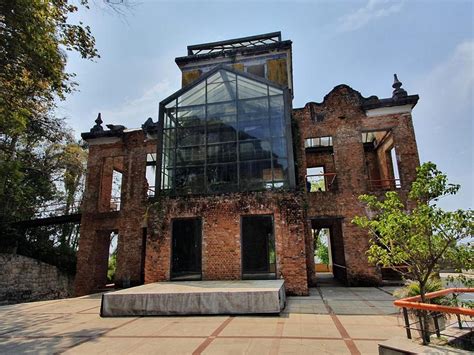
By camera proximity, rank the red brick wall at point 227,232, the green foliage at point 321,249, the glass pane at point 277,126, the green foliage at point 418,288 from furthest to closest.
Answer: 1. the green foliage at point 321,249
2. the glass pane at point 277,126
3. the red brick wall at point 227,232
4. the green foliage at point 418,288

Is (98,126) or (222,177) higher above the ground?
(98,126)

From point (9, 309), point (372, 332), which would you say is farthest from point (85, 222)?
point (372, 332)

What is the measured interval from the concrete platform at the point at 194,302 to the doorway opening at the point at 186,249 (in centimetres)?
248

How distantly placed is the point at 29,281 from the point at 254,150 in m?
13.3

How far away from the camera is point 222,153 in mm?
10156

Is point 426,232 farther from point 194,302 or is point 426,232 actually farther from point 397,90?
point 397,90

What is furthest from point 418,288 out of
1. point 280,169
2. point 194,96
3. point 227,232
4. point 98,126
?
point 98,126

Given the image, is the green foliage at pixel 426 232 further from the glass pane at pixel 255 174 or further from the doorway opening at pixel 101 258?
the doorway opening at pixel 101 258

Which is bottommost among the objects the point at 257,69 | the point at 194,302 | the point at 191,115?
the point at 194,302

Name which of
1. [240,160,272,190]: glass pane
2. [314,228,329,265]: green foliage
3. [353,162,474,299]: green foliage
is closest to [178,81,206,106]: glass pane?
[240,160,272,190]: glass pane

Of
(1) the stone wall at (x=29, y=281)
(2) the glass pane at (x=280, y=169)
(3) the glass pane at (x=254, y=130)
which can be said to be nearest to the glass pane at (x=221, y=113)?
(3) the glass pane at (x=254, y=130)

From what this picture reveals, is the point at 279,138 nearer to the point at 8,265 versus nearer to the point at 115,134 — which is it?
the point at 115,134

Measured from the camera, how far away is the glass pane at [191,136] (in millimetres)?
10523

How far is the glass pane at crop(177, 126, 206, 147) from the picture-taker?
10.5 meters
